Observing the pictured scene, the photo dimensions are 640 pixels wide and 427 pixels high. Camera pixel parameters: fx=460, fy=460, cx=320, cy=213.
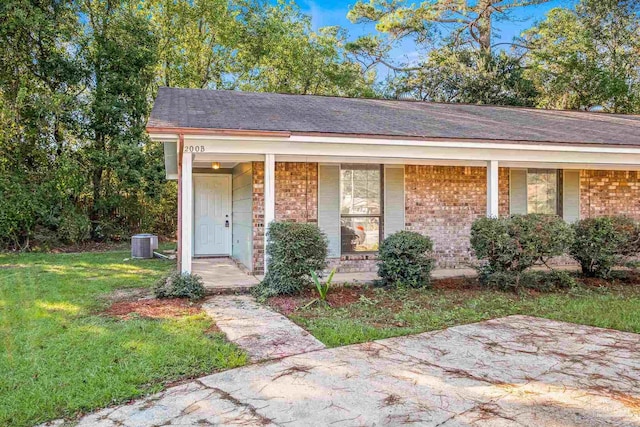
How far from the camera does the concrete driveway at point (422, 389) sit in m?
2.98

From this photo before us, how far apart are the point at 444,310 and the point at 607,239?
374cm

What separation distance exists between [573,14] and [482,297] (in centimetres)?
1888

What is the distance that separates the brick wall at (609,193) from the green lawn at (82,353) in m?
8.95

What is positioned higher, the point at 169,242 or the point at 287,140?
the point at 287,140

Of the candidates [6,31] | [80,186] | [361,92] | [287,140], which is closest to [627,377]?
[287,140]

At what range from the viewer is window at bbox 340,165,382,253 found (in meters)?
9.10

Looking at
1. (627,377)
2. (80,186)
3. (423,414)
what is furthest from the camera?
(80,186)

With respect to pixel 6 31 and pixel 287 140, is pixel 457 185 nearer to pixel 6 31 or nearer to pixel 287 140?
pixel 287 140

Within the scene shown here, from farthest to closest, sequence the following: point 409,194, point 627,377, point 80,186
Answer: point 80,186, point 409,194, point 627,377

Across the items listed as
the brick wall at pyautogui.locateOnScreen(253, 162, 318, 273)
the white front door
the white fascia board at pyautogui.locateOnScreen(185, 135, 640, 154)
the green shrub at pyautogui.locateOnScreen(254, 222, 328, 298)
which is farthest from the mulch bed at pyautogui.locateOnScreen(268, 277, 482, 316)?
the white front door

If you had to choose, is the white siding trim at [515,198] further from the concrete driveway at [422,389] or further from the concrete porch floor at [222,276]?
the concrete porch floor at [222,276]

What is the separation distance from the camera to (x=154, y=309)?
601cm

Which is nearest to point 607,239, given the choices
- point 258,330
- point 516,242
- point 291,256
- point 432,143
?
point 516,242

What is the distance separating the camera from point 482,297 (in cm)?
695
